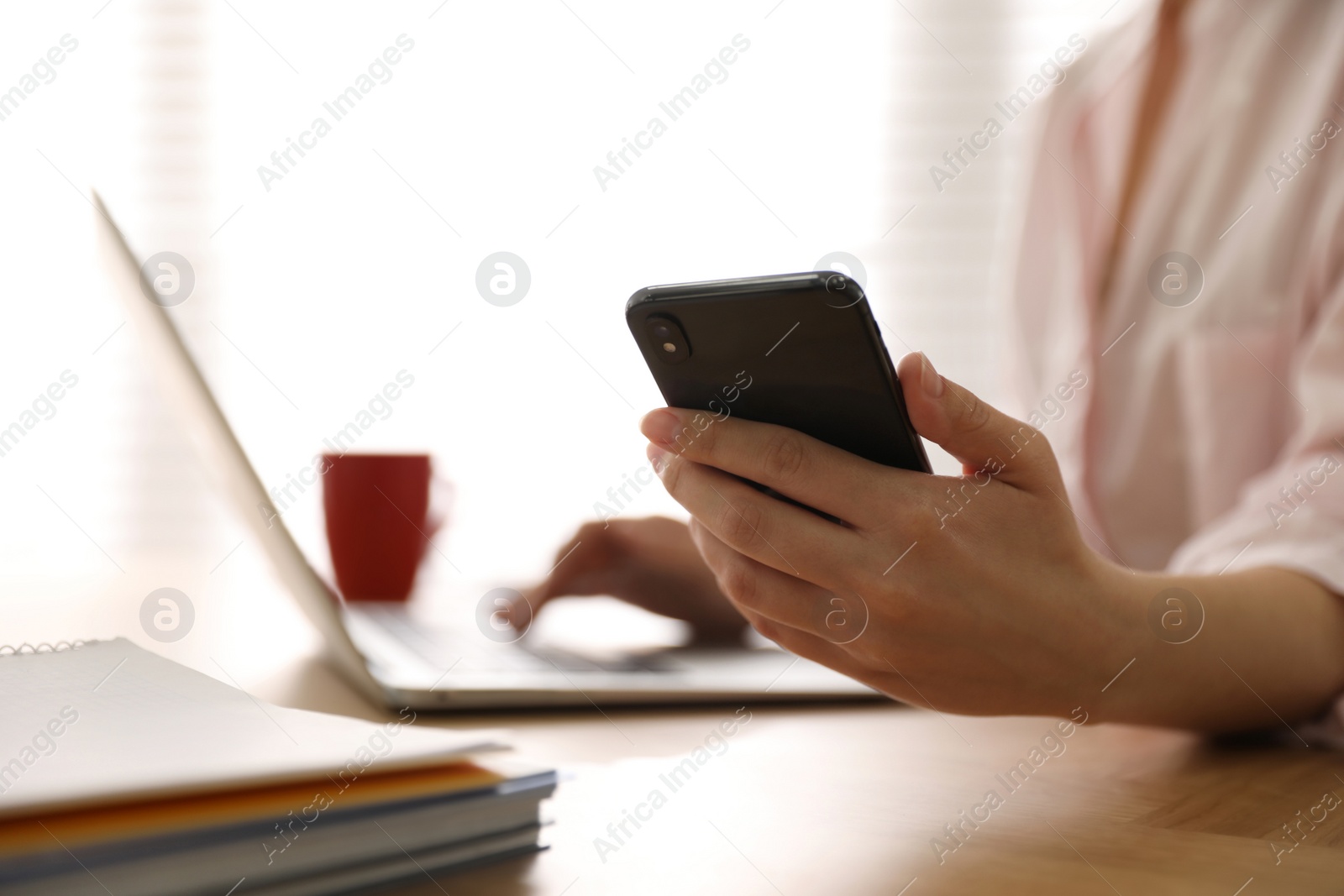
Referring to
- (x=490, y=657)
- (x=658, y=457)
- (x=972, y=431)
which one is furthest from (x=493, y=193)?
(x=972, y=431)

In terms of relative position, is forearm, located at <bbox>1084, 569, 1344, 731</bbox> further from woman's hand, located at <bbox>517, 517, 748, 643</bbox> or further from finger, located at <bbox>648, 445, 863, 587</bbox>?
woman's hand, located at <bbox>517, 517, 748, 643</bbox>

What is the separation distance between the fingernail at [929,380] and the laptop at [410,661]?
0.26m

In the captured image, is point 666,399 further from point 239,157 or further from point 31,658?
point 239,157

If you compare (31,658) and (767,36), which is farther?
(767,36)

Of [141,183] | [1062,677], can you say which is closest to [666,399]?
[1062,677]

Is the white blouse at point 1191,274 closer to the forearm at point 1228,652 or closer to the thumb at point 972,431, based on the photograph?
the forearm at point 1228,652

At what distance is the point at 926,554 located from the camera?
0.46 meters

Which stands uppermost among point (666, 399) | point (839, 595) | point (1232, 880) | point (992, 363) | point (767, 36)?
point (767, 36)

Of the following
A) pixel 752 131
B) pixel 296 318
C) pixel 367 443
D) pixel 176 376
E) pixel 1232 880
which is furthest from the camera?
pixel 367 443

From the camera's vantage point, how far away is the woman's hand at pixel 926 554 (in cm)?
44

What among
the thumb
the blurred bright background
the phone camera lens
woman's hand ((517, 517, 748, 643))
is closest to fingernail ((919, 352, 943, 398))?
the thumb

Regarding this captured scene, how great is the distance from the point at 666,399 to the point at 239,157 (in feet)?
5.95

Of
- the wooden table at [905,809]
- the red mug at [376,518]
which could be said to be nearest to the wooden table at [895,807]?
the wooden table at [905,809]

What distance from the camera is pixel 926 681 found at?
0.48 m
